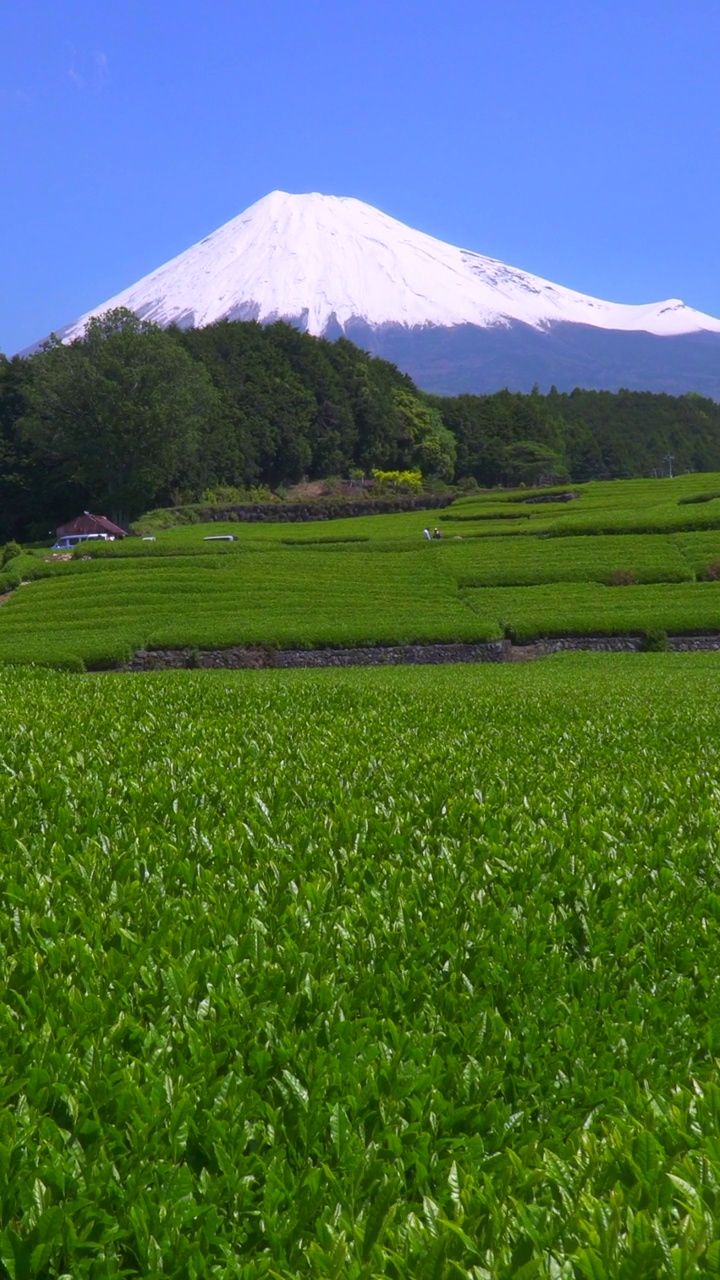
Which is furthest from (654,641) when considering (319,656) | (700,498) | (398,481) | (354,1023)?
(398,481)

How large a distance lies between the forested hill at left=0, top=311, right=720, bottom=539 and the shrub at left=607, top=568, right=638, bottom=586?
133 ft

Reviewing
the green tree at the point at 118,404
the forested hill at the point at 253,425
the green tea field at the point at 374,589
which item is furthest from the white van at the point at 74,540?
the forested hill at the point at 253,425

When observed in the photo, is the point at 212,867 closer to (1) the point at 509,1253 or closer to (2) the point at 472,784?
(2) the point at 472,784

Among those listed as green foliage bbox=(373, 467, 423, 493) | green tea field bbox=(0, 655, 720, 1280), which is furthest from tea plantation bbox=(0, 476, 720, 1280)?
green foliage bbox=(373, 467, 423, 493)

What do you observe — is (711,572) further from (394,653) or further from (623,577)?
(394,653)

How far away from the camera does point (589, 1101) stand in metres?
3.62

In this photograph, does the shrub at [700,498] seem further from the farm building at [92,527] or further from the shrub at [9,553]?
the shrub at [9,553]

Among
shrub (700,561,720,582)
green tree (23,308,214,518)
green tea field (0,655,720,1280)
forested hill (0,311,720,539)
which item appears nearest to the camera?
green tea field (0,655,720,1280)

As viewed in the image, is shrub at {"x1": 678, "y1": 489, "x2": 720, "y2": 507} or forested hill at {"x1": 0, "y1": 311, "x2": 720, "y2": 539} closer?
shrub at {"x1": 678, "y1": 489, "x2": 720, "y2": 507}

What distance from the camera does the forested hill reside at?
246ft

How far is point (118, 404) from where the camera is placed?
7344 centimetres

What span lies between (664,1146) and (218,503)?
8349cm

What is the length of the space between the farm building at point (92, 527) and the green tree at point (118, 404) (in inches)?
113

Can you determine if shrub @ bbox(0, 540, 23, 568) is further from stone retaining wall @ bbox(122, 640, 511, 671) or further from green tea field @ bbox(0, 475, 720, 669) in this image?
stone retaining wall @ bbox(122, 640, 511, 671)
